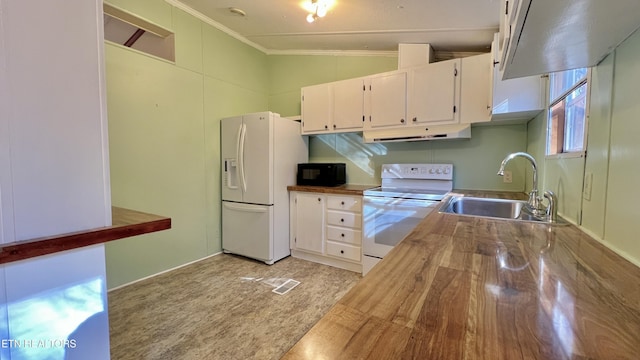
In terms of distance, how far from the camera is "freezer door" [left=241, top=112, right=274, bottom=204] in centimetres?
298

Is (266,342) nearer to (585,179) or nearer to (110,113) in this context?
(585,179)

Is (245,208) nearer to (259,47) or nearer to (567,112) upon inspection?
(259,47)

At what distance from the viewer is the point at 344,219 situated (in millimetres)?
2930

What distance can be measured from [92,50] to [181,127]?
1969 mm

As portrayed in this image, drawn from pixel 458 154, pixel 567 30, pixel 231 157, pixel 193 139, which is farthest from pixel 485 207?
pixel 193 139

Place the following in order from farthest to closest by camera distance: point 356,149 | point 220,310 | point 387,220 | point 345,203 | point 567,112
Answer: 1. point 356,149
2. point 345,203
3. point 387,220
4. point 220,310
5. point 567,112

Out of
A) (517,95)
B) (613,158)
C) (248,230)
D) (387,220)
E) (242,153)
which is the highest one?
(517,95)

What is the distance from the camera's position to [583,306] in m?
0.57

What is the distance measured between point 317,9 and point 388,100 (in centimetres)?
113

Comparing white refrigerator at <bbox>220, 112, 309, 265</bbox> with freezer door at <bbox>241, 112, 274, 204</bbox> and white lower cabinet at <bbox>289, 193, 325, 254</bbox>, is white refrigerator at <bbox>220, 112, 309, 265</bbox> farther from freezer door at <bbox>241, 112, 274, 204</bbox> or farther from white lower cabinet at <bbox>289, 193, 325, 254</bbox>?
white lower cabinet at <bbox>289, 193, 325, 254</bbox>

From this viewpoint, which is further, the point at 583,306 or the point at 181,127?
the point at 181,127

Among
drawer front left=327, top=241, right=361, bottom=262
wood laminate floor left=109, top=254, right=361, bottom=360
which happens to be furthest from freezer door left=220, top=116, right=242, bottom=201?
drawer front left=327, top=241, right=361, bottom=262

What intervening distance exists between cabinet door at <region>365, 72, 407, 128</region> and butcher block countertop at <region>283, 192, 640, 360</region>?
207 cm

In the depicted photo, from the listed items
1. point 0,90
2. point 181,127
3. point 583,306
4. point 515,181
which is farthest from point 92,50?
point 515,181
